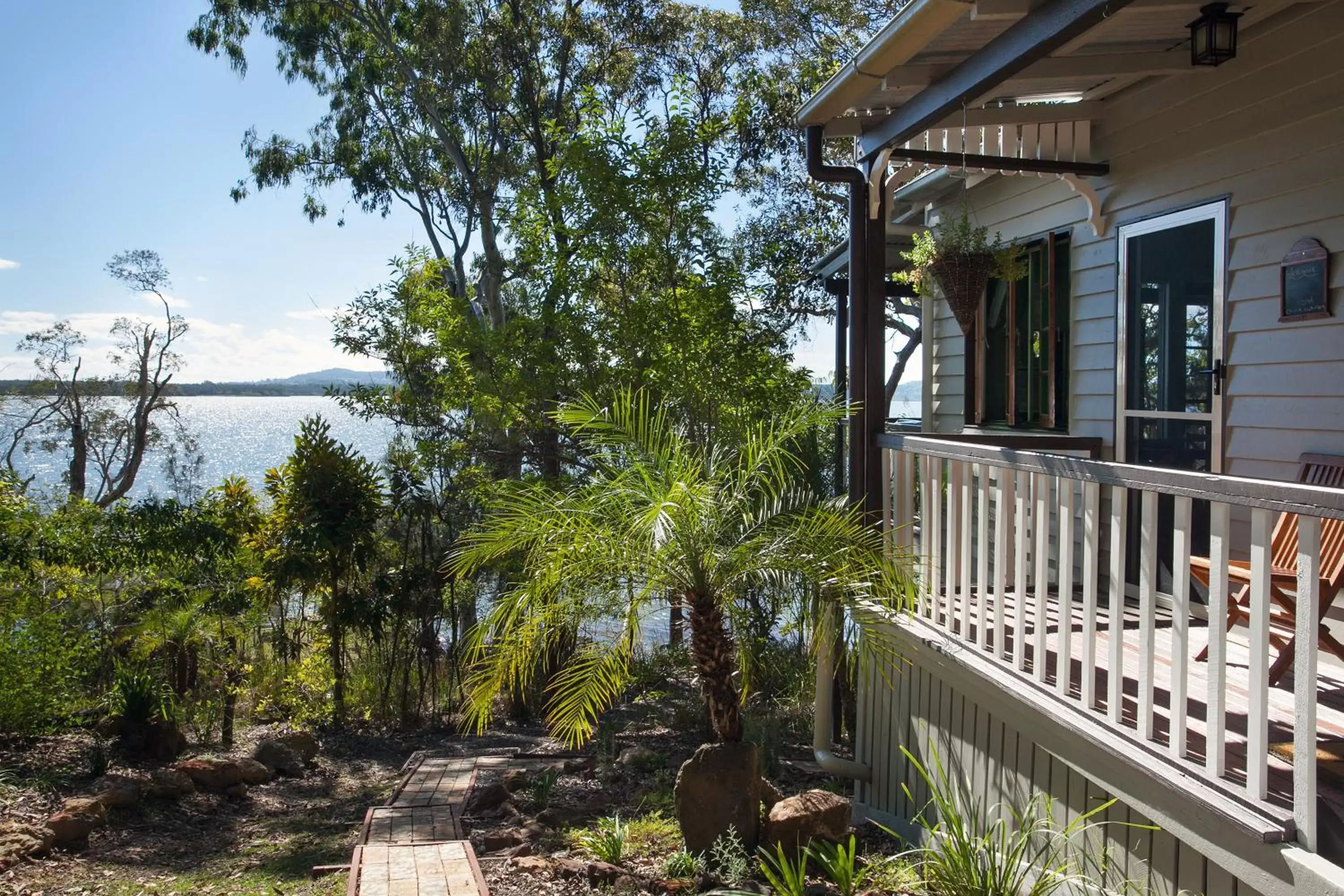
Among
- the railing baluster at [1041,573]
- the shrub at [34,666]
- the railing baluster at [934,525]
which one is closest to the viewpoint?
the railing baluster at [1041,573]

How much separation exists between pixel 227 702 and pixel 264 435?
4182 inches

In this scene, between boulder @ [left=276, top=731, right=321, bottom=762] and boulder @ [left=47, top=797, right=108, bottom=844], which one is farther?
boulder @ [left=276, top=731, right=321, bottom=762]

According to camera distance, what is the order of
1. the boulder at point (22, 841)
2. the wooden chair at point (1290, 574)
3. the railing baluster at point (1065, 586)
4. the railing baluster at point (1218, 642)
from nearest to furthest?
1. the railing baluster at point (1218, 642)
2. the wooden chair at point (1290, 574)
3. the railing baluster at point (1065, 586)
4. the boulder at point (22, 841)

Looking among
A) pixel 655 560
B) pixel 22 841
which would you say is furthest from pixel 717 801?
pixel 22 841

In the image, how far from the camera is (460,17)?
17.4 meters

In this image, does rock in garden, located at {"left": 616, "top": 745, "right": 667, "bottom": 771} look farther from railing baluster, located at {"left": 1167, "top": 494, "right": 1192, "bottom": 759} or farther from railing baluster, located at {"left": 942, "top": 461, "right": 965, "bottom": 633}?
railing baluster, located at {"left": 1167, "top": 494, "right": 1192, "bottom": 759}

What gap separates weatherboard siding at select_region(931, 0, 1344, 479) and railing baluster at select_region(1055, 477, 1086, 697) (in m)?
1.65

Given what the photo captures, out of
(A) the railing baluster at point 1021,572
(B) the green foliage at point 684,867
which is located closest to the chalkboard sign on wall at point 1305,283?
(A) the railing baluster at point 1021,572

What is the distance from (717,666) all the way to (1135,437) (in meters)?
3.01

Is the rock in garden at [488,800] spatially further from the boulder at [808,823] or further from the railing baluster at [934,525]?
the railing baluster at [934,525]

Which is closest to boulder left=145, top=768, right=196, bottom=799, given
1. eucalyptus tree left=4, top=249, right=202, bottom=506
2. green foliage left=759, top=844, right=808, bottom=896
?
green foliage left=759, top=844, right=808, bottom=896

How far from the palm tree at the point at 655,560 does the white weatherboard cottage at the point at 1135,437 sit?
56cm

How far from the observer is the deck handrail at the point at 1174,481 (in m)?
2.60

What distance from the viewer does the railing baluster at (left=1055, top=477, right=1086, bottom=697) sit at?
12.6 feet
